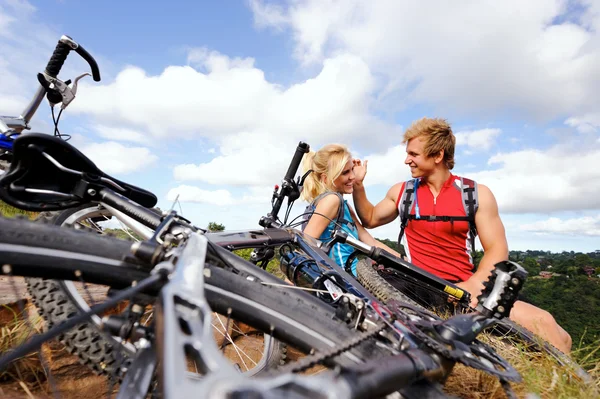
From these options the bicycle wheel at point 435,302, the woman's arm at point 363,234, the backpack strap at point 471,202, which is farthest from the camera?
the woman's arm at point 363,234

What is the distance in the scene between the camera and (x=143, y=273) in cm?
101

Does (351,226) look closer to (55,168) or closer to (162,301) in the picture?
(55,168)

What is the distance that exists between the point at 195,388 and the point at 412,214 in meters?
3.99

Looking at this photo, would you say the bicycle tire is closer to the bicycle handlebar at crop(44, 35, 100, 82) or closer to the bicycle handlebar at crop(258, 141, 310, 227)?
the bicycle handlebar at crop(258, 141, 310, 227)

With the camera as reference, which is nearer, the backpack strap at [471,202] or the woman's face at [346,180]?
the backpack strap at [471,202]

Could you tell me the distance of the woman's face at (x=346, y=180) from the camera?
14.4ft

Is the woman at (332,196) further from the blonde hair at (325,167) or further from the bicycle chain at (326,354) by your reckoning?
the bicycle chain at (326,354)

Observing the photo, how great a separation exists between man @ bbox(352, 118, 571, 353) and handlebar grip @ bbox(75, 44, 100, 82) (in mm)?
3100

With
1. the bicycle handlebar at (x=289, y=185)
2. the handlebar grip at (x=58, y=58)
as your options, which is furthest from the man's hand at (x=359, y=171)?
the handlebar grip at (x=58, y=58)

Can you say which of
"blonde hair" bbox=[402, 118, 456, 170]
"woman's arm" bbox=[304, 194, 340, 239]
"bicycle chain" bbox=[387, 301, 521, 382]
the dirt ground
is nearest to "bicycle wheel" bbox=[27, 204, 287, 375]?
the dirt ground

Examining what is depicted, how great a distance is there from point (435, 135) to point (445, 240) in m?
1.31

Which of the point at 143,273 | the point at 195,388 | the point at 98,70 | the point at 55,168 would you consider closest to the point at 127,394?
the point at 143,273

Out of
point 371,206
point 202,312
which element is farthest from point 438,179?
point 202,312

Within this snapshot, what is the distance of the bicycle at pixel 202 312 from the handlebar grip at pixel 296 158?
1924 mm
